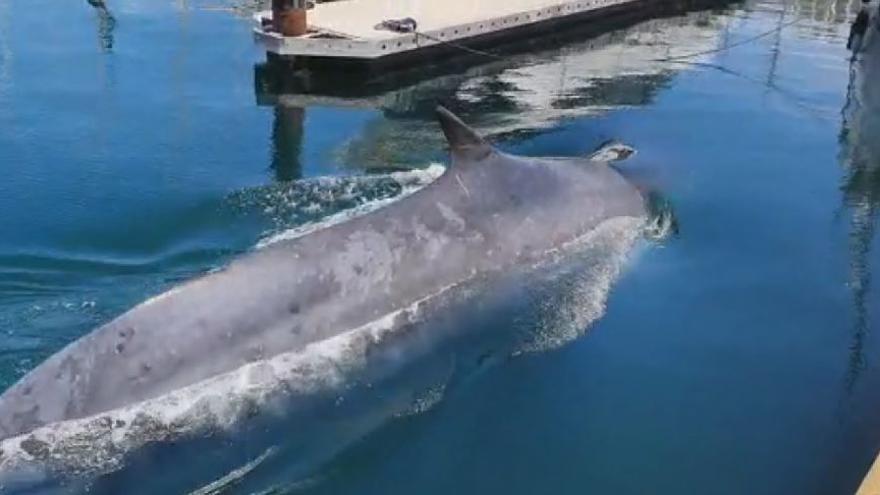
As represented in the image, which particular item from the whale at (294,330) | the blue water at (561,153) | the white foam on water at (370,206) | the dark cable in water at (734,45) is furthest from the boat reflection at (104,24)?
the whale at (294,330)

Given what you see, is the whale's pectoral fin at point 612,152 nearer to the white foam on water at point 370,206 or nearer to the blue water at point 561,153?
the blue water at point 561,153

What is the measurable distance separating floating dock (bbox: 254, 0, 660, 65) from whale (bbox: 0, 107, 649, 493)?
11677 mm

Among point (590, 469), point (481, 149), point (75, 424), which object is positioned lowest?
point (590, 469)

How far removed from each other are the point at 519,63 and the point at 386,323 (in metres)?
16.8

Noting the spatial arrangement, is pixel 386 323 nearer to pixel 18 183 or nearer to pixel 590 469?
pixel 590 469

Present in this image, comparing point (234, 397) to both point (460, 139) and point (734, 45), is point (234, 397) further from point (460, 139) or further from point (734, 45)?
point (734, 45)

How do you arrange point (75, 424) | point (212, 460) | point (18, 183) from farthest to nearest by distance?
1. point (18, 183)
2. point (212, 460)
3. point (75, 424)

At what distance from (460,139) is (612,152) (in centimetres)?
669

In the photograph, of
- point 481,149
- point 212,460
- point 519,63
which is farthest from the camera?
point 519,63

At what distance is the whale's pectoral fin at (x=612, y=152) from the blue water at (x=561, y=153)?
39cm

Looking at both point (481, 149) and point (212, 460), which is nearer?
point (212, 460)

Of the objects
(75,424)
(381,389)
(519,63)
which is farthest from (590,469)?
(519,63)

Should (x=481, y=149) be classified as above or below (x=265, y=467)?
above

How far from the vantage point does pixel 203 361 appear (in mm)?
10742
